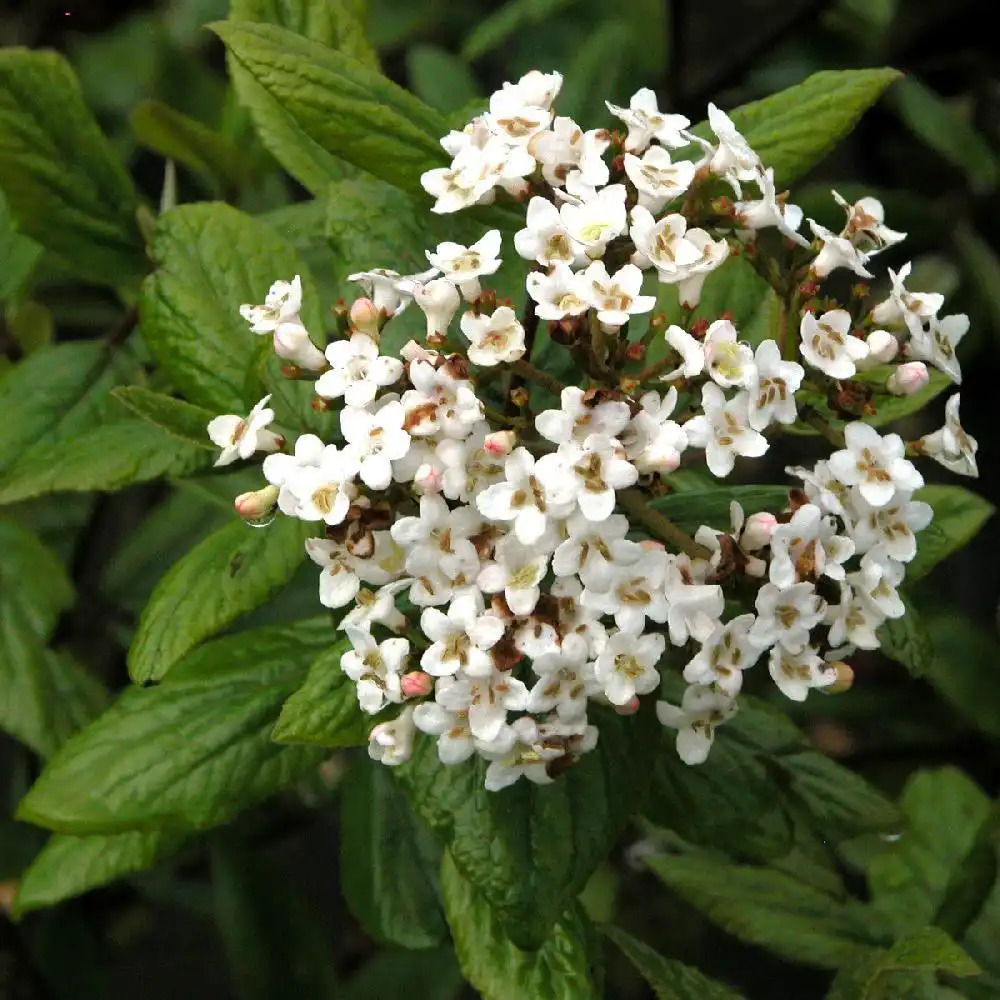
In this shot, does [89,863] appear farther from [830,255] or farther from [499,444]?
[830,255]

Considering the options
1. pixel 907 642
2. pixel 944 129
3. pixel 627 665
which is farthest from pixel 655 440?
pixel 944 129

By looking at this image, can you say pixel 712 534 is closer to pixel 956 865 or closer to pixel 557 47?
pixel 956 865

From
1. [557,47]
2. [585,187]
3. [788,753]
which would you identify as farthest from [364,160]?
[557,47]

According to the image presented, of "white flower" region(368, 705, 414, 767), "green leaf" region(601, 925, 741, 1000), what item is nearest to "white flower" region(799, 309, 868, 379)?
"white flower" region(368, 705, 414, 767)

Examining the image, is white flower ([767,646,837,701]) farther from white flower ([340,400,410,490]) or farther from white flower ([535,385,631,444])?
white flower ([340,400,410,490])

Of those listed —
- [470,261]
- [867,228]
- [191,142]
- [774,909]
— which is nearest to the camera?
[470,261]

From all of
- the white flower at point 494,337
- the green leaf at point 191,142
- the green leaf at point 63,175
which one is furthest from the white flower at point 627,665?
the green leaf at point 191,142
